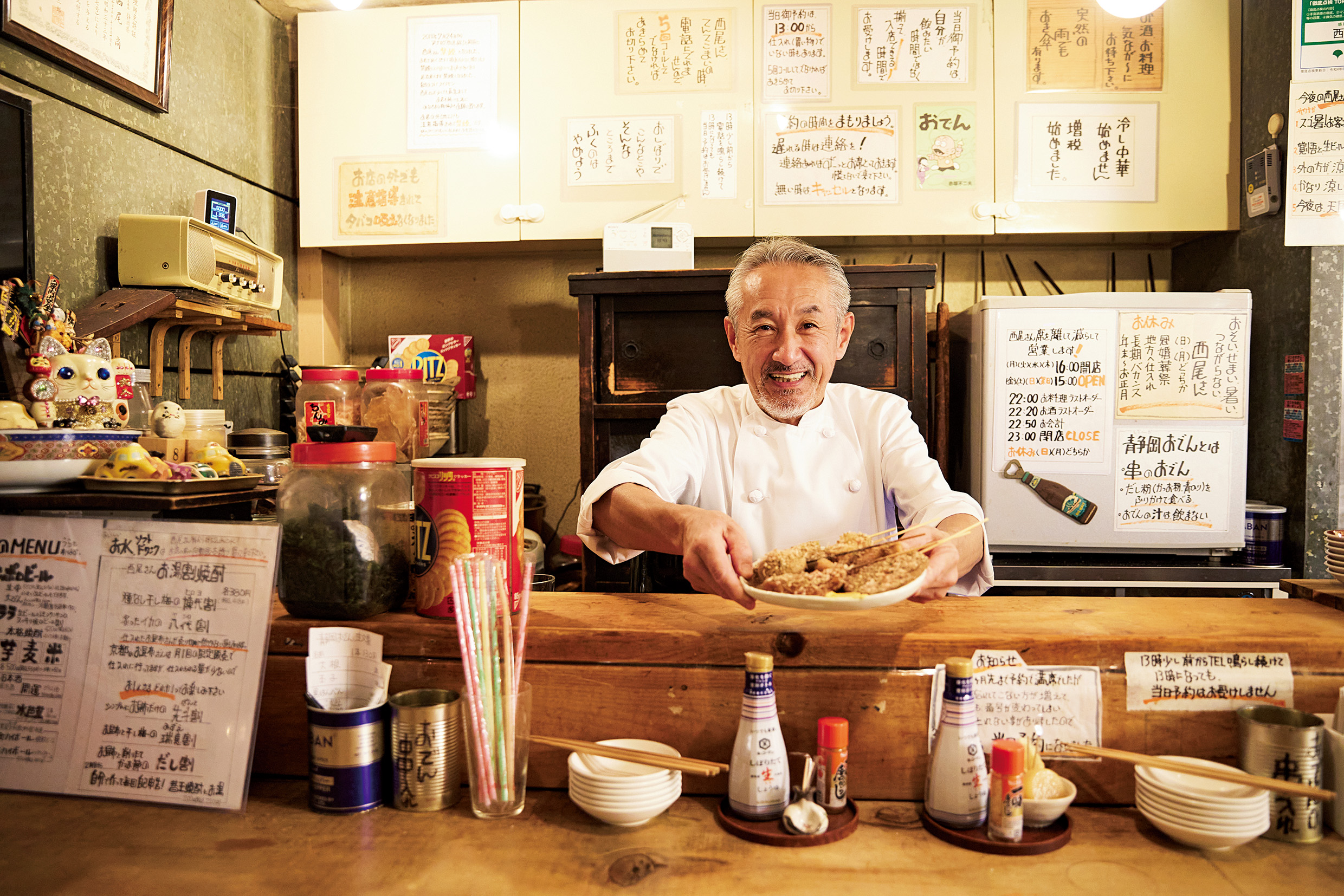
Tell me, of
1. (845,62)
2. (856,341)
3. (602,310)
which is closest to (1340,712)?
(856,341)

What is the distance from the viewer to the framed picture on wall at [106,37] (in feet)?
6.12

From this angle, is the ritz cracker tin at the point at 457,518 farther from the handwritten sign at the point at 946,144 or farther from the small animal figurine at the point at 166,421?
the handwritten sign at the point at 946,144

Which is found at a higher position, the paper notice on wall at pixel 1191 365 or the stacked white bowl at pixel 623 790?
the paper notice on wall at pixel 1191 365

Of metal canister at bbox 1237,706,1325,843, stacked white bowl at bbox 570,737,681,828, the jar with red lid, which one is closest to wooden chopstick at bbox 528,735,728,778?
stacked white bowl at bbox 570,737,681,828

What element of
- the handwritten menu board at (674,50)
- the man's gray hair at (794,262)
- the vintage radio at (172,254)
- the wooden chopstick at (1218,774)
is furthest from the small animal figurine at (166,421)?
the wooden chopstick at (1218,774)

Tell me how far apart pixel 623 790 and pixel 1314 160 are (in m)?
2.83

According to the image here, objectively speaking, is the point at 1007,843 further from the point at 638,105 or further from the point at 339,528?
the point at 638,105

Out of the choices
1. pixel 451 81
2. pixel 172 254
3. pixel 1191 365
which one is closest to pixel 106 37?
pixel 172 254

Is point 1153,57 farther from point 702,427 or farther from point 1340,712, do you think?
point 1340,712

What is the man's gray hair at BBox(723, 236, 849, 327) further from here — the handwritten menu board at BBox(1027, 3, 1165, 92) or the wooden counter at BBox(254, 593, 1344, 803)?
the handwritten menu board at BBox(1027, 3, 1165, 92)

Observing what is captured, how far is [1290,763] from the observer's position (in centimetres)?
90

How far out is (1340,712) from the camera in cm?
95

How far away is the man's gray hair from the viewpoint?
1916 millimetres

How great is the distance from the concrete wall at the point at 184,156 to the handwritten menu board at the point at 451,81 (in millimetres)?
568
